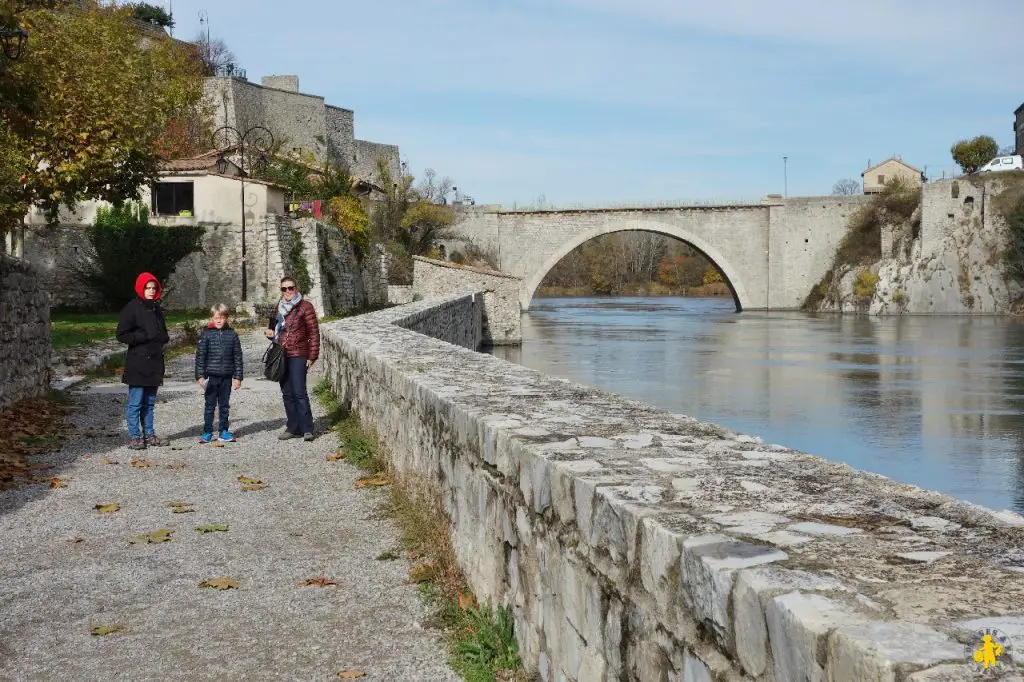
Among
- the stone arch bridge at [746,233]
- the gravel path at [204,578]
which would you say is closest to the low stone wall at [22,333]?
the gravel path at [204,578]

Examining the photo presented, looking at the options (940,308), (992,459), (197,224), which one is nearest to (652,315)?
(940,308)

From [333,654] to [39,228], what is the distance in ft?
86.2

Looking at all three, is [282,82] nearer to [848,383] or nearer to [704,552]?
[848,383]

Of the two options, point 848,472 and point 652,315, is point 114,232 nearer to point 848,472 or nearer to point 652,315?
point 848,472

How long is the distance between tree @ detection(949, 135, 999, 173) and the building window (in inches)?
1884

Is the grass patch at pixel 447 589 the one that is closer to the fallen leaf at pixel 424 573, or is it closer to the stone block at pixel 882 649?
the fallen leaf at pixel 424 573

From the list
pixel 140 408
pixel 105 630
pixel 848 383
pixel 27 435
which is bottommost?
pixel 848 383

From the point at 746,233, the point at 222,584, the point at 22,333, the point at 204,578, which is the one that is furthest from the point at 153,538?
the point at 746,233

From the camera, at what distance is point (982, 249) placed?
160ft

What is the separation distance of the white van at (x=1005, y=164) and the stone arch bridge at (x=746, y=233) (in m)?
6.09

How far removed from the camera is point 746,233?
5444 centimetres

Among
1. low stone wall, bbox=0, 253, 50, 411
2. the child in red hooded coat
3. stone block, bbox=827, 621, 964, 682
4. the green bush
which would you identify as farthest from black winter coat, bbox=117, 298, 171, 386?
the green bush

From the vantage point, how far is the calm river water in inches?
611

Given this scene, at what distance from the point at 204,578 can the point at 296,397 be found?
389cm
